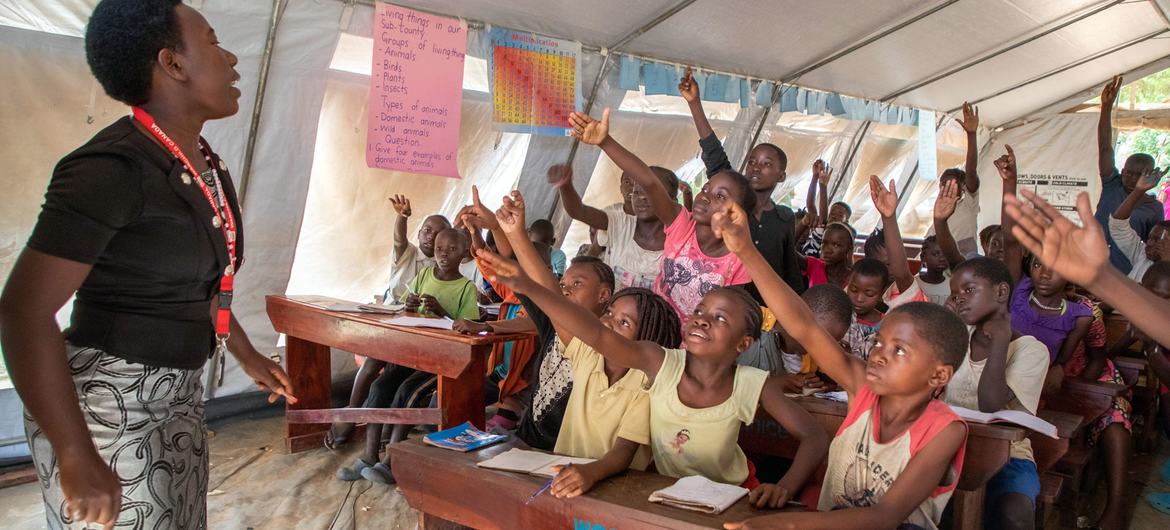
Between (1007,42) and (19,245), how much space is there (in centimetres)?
662

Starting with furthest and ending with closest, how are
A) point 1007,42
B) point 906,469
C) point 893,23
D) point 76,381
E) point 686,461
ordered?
point 1007,42 → point 893,23 → point 686,461 → point 906,469 → point 76,381

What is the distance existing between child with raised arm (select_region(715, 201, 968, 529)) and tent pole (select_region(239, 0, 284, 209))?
2791mm

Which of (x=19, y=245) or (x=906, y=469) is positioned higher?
(x=19, y=245)

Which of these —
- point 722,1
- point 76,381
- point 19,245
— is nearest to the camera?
point 76,381

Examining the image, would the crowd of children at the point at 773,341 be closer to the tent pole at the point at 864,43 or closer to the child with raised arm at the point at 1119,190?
the child with raised arm at the point at 1119,190

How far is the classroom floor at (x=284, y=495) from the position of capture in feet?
10.7

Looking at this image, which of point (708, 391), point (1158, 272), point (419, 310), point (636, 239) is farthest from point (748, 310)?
point (1158, 272)

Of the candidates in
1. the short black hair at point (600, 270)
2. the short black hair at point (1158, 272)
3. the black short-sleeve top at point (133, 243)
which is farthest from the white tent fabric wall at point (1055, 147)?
the black short-sleeve top at point (133, 243)

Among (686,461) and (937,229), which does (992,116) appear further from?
(686,461)

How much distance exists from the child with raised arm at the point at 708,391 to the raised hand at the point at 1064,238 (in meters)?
0.91

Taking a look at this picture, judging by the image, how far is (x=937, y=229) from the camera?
3.74m

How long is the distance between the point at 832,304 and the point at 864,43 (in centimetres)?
312

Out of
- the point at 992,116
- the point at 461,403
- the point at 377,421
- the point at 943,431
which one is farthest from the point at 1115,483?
the point at 992,116

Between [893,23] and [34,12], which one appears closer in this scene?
[34,12]
